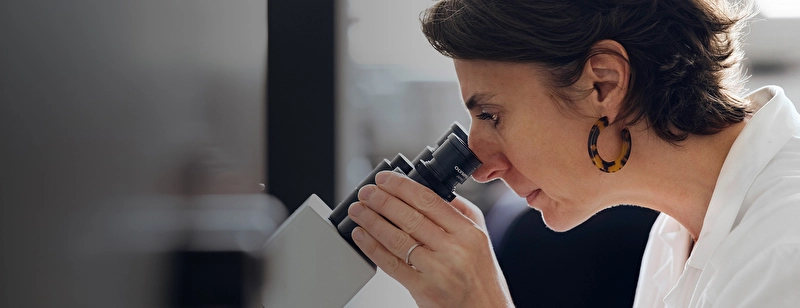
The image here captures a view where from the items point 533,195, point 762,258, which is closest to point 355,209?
point 533,195

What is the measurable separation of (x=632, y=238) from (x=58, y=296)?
1096 mm

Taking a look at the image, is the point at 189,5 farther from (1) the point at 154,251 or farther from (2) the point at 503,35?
(2) the point at 503,35

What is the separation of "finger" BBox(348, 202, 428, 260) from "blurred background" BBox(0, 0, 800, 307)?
0.30ft

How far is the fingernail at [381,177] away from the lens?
658 mm

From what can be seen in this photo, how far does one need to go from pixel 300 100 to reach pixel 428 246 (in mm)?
240

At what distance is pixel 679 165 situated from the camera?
755mm

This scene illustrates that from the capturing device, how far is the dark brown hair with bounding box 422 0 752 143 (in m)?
0.67

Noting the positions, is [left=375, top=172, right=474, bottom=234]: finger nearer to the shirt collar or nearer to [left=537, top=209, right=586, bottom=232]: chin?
[left=537, top=209, right=586, bottom=232]: chin

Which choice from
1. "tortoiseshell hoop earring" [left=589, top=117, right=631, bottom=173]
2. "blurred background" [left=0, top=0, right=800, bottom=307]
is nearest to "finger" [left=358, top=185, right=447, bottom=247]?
"blurred background" [left=0, top=0, right=800, bottom=307]

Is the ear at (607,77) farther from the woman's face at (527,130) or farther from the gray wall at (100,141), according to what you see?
the gray wall at (100,141)

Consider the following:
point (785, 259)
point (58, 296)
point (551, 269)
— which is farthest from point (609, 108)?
point (58, 296)

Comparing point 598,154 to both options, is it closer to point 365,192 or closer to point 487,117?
point 487,117

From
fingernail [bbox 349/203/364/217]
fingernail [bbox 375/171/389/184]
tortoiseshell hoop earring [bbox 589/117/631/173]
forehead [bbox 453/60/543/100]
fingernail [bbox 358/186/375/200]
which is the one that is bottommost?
fingernail [bbox 349/203/364/217]

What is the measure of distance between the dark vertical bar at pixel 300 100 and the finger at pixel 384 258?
0.38 ft
